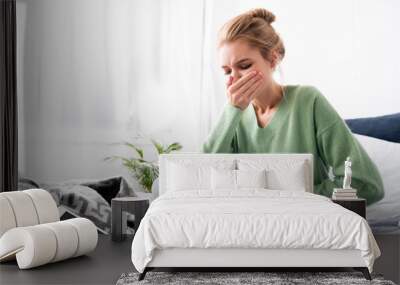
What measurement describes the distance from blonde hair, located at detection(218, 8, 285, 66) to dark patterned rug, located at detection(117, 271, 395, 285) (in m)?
2.86

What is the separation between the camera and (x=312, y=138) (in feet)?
23.0

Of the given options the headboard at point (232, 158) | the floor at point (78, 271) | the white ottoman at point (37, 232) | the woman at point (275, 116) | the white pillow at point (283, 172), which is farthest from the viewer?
the woman at point (275, 116)

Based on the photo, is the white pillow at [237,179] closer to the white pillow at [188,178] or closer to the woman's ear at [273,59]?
the white pillow at [188,178]

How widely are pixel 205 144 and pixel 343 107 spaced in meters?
1.61

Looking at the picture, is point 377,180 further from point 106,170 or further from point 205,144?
point 106,170

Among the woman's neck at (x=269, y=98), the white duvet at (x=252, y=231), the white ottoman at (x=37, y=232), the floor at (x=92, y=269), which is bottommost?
the floor at (x=92, y=269)

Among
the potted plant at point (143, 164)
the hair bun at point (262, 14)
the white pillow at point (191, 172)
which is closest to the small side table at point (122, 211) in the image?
the white pillow at point (191, 172)

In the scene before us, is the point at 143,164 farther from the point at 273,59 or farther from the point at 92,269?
the point at 92,269

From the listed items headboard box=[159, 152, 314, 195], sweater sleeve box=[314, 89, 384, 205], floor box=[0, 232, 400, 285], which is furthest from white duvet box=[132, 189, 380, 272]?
sweater sleeve box=[314, 89, 384, 205]

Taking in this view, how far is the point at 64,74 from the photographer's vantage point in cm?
729

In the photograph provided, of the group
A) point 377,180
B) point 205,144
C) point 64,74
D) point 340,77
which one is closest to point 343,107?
point 340,77

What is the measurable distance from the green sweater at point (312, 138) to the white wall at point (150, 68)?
186 mm

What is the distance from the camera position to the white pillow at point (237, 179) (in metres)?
6.28

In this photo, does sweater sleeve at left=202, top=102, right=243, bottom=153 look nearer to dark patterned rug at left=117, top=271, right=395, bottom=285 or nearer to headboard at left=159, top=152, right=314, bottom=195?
headboard at left=159, top=152, right=314, bottom=195
